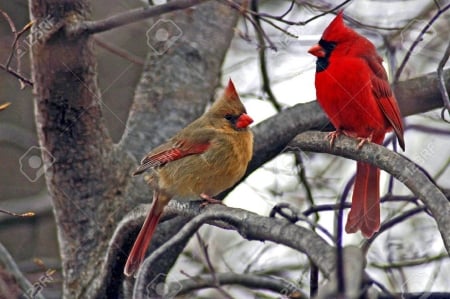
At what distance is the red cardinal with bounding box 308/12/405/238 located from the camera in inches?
154

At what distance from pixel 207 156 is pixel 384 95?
3.03 feet

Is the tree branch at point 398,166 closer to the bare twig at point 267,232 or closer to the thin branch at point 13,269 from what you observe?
the bare twig at point 267,232

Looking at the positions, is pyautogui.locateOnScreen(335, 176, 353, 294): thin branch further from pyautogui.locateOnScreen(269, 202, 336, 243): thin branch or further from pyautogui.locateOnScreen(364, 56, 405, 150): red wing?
pyautogui.locateOnScreen(364, 56, 405, 150): red wing

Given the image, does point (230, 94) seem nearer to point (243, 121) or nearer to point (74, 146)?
point (243, 121)

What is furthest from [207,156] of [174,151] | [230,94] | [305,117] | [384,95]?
[384,95]

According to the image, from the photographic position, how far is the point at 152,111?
15.3 ft

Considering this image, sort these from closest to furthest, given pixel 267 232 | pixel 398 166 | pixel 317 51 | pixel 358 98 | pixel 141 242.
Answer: pixel 267 232 < pixel 398 166 < pixel 141 242 < pixel 358 98 < pixel 317 51

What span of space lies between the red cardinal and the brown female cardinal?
43cm

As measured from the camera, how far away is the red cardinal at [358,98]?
3904mm

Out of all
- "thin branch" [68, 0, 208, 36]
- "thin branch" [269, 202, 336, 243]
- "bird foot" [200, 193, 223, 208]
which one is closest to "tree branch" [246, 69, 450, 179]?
"bird foot" [200, 193, 223, 208]

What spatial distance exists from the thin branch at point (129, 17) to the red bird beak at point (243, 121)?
2.16ft

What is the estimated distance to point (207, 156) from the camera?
3.75 meters

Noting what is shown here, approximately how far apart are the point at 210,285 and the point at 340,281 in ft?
5.05

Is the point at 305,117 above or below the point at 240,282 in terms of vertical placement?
above
